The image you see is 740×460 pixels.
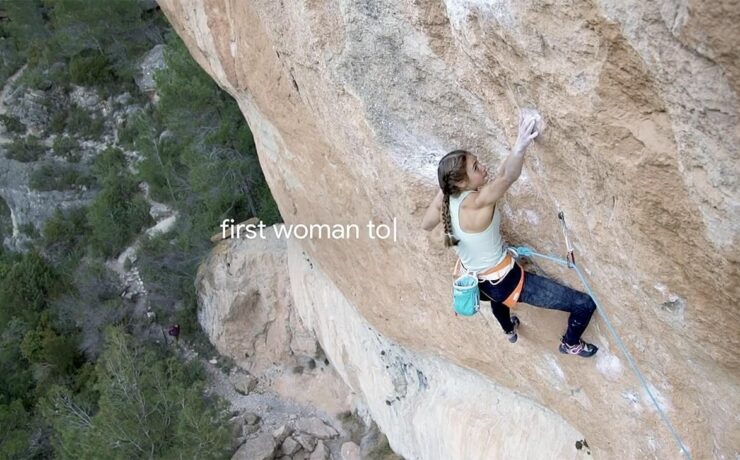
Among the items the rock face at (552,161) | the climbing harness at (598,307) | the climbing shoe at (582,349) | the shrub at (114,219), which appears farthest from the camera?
the shrub at (114,219)

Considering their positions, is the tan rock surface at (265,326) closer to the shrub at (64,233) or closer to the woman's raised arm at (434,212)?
the shrub at (64,233)

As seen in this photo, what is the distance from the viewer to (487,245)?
9.97ft

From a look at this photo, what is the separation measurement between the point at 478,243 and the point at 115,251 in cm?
1307

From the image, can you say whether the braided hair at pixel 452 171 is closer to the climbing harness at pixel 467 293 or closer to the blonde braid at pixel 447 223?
the blonde braid at pixel 447 223

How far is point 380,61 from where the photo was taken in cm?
335

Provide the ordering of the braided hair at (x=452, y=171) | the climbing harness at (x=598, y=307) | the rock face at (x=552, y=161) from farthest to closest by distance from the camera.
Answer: the climbing harness at (x=598, y=307), the braided hair at (x=452, y=171), the rock face at (x=552, y=161)

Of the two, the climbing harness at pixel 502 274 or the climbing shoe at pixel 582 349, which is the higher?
the climbing harness at pixel 502 274

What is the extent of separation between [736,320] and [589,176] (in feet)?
2.54

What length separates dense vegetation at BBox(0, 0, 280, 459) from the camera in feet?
30.7

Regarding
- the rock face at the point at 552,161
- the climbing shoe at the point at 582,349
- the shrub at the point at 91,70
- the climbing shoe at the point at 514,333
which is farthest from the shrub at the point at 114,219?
the climbing shoe at the point at 582,349

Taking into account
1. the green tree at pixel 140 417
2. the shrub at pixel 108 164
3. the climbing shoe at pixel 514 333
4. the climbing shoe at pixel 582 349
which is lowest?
the green tree at pixel 140 417

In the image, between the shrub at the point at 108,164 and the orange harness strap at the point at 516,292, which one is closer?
the orange harness strap at the point at 516,292

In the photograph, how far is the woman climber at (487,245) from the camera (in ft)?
→ 9.27

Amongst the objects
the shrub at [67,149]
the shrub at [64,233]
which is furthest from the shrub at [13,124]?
the shrub at [64,233]
